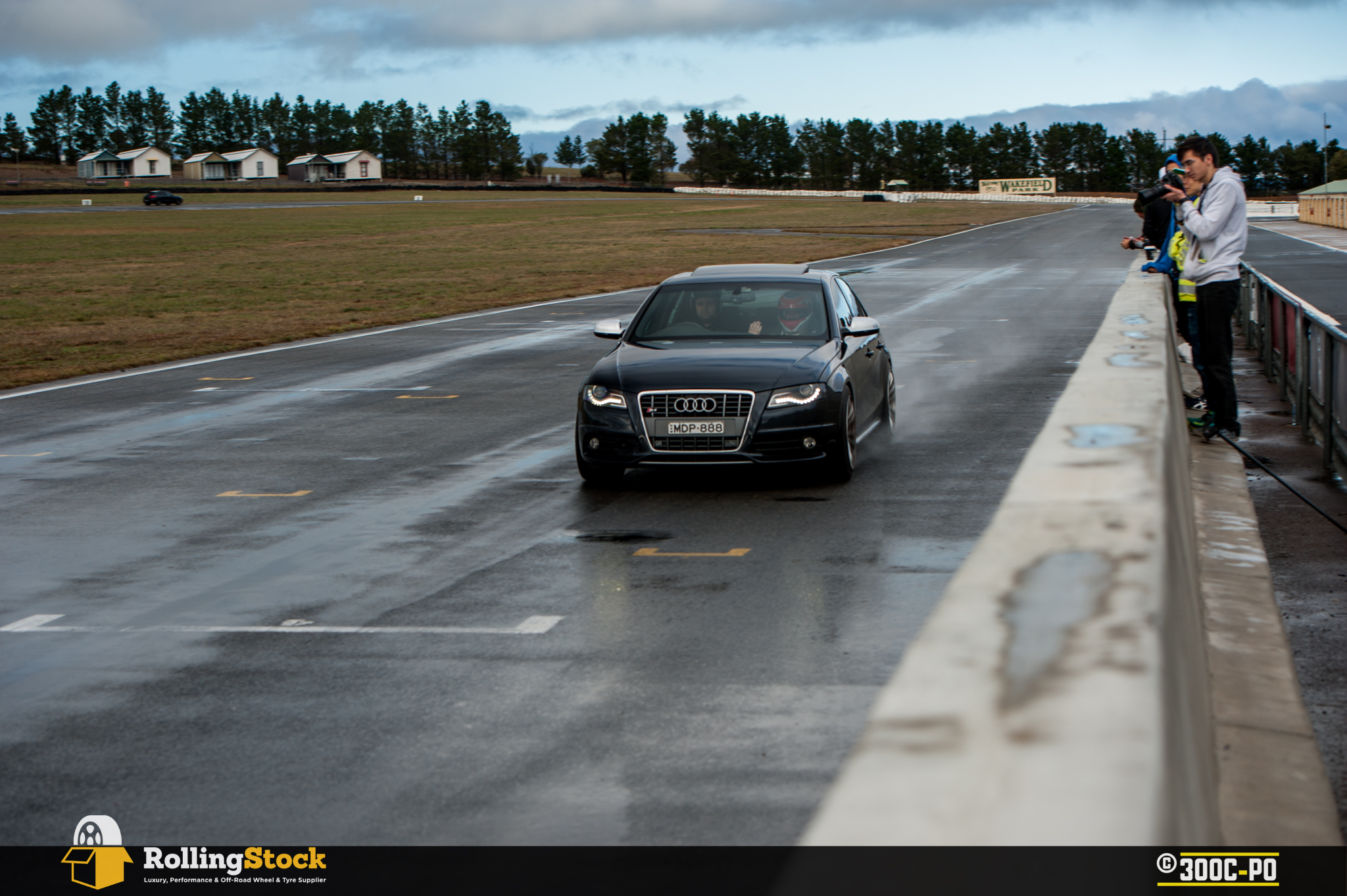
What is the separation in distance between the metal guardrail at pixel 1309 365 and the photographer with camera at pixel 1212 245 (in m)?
0.69

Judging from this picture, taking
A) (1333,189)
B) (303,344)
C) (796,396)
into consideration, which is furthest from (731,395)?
(1333,189)

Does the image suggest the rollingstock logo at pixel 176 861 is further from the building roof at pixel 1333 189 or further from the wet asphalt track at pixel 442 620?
the building roof at pixel 1333 189

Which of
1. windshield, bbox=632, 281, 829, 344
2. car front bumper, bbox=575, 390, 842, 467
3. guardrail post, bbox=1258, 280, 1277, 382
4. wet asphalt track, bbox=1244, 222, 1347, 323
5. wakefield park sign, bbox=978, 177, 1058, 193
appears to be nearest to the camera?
car front bumper, bbox=575, 390, 842, 467

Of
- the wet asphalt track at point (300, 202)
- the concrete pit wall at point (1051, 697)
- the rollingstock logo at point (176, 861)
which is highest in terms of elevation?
the wet asphalt track at point (300, 202)

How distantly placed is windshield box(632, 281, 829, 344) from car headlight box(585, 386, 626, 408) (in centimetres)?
103

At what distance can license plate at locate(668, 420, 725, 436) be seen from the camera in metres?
9.65

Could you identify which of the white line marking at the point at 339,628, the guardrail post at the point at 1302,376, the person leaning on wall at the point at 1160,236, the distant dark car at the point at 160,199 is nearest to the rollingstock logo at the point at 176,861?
the white line marking at the point at 339,628

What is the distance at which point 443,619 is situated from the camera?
668 cm

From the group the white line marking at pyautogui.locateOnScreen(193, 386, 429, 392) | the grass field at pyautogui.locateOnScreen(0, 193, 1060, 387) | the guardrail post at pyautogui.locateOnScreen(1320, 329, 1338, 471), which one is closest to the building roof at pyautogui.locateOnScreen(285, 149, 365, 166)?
the grass field at pyautogui.locateOnScreen(0, 193, 1060, 387)

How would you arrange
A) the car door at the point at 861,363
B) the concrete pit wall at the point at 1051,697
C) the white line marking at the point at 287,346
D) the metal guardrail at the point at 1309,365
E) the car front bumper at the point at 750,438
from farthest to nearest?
the white line marking at the point at 287,346 < the car door at the point at 861,363 < the car front bumper at the point at 750,438 < the metal guardrail at the point at 1309,365 < the concrete pit wall at the point at 1051,697

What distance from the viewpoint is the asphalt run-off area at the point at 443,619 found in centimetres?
454

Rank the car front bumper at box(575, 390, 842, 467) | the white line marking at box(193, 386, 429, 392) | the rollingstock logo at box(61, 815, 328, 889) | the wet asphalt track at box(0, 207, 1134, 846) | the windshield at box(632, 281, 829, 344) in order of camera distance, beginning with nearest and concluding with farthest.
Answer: the rollingstock logo at box(61, 815, 328, 889) → the wet asphalt track at box(0, 207, 1134, 846) → the car front bumper at box(575, 390, 842, 467) → the windshield at box(632, 281, 829, 344) → the white line marking at box(193, 386, 429, 392)

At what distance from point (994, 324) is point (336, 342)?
1012 centimetres

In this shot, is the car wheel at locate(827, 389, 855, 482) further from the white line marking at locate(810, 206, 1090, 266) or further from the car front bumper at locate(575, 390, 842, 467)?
the white line marking at locate(810, 206, 1090, 266)
